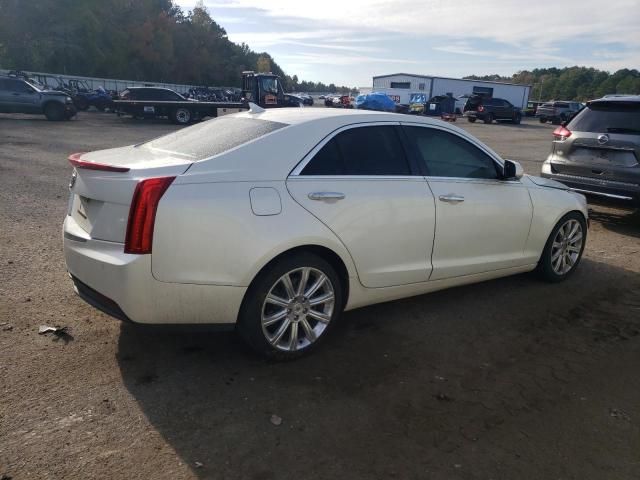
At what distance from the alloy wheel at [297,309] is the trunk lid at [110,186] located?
97 centimetres

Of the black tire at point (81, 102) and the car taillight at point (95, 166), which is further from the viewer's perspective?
the black tire at point (81, 102)

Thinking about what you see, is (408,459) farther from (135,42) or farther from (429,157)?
(135,42)

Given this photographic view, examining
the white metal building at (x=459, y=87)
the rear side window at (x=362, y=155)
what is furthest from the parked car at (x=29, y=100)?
the white metal building at (x=459, y=87)

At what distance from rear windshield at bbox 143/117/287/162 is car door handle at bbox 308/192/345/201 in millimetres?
568

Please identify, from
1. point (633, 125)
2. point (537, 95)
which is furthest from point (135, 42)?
point (537, 95)

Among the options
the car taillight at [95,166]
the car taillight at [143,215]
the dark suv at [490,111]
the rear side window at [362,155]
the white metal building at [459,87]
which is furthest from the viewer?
the white metal building at [459,87]

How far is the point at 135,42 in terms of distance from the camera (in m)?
72.4

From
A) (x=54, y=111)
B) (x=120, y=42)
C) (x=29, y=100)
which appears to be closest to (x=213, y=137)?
(x=29, y=100)

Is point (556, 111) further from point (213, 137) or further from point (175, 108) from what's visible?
point (213, 137)

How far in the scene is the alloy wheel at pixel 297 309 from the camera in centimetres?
338

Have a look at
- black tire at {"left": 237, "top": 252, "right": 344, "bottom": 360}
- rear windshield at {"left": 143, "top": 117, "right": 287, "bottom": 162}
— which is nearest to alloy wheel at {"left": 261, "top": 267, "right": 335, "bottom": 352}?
black tire at {"left": 237, "top": 252, "right": 344, "bottom": 360}

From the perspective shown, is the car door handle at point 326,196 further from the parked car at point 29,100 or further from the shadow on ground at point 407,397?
the parked car at point 29,100

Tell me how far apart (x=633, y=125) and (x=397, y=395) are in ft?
19.4

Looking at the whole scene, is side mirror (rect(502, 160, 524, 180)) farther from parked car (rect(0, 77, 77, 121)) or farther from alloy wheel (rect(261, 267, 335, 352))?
parked car (rect(0, 77, 77, 121))
